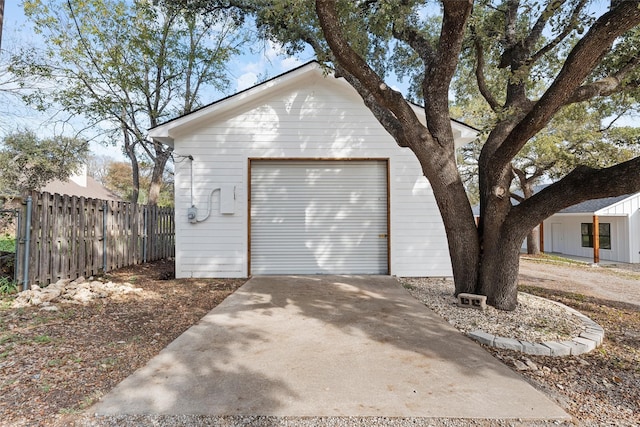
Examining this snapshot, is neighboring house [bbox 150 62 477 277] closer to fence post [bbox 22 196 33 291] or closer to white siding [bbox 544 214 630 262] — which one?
fence post [bbox 22 196 33 291]

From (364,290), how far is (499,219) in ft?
8.43

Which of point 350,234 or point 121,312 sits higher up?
point 350,234

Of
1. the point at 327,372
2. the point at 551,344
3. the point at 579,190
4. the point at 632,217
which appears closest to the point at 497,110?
the point at 579,190

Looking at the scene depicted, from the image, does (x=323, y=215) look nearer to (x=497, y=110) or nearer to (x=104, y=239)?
(x=497, y=110)

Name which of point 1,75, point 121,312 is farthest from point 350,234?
point 1,75

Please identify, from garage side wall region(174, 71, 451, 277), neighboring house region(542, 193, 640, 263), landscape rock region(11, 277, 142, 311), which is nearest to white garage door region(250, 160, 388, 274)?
garage side wall region(174, 71, 451, 277)

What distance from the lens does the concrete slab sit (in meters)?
2.24

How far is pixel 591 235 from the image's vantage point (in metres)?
17.2

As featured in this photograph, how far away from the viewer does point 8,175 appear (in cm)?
1231

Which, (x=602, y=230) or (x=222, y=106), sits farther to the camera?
(x=602, y=230)

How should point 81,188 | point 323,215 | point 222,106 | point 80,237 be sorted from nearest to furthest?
point 80,237, point 222,106, point 323,215, point 81,188

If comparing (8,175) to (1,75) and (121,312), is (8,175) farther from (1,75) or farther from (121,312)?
(121,312)

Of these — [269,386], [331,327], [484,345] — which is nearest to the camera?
[269,386]

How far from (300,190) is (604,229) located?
18.6 metres
